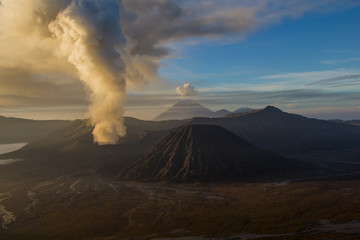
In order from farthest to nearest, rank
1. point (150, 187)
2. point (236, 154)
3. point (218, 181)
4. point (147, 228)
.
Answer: point (236, 154)
point (218, 181)
point (150, 187)
point (147, 228)

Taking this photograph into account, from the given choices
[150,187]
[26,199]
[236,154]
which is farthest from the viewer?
[236,154]

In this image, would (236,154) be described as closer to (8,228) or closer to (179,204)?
(179,204)

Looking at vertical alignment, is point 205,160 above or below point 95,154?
above

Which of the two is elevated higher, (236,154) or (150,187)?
(236,154)

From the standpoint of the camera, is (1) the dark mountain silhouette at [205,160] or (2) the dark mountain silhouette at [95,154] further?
(2) the dark mountain silhouette at [95,154]

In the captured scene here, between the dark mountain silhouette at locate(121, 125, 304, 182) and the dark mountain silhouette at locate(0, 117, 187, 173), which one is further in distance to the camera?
the dark mountain silhouette at locate(0, 117, 187, 173)

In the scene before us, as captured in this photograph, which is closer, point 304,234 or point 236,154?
point 304,234

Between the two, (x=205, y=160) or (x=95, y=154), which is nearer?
(x=205, y=160)

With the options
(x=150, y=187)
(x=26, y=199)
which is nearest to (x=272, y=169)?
(x=150, y=187)
